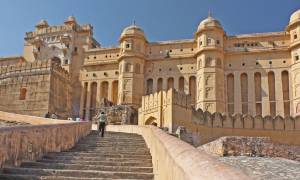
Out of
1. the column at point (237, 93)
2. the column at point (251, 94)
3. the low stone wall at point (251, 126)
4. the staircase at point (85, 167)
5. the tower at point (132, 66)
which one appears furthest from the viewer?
the tower at point (132, 66)

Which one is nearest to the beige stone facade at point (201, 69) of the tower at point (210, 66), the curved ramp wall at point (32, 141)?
the tower at point (210, 66)

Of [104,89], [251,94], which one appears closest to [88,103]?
[104,89]

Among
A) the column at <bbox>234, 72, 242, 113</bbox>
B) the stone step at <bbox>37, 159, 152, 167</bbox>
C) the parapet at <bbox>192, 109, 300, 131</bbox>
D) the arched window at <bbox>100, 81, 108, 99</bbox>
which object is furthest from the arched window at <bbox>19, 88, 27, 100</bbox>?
the stone step at <bbox>37, 159, 152, 167</bbox>

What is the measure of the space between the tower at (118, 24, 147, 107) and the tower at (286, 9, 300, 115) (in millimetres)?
15067

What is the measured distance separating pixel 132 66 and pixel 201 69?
7374 millimetres

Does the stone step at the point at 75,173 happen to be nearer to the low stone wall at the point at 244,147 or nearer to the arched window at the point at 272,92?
the low stone wall at the point at 244,147

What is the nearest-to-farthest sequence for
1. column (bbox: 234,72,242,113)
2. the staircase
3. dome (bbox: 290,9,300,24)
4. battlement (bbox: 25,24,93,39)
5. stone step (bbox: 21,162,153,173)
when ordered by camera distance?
the staircase → stone step (bbox: 21,162,153,173) → dome (bbox: 290,9,300,24) → column (bbox: 234,72,242,113) → battlement (bbox: 25,24,93,39)

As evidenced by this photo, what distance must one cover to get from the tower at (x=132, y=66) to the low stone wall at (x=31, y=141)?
2570 cm

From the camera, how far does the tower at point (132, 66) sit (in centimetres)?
3594

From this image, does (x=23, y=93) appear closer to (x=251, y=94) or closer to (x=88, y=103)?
(x=88, y=103)

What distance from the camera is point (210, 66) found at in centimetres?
3434

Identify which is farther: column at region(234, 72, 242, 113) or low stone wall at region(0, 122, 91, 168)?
column at region(234, 72, 242, 113)

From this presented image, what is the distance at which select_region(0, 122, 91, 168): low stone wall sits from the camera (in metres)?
6.17

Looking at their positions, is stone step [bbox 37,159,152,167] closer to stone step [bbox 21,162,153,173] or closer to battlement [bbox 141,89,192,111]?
stone step [bbox 21,162,153,173]
